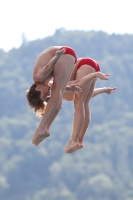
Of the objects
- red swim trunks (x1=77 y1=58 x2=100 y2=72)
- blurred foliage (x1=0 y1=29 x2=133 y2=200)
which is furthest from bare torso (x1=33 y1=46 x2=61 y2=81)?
blurred foliage (x1=0 y1=29 x2=133 y2=200)

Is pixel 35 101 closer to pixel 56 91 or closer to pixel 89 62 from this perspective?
pixel 56 91

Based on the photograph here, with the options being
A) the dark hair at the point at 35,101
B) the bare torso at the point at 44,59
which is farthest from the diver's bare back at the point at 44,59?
the dark hair at the point at 35,101

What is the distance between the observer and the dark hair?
41.2 ft

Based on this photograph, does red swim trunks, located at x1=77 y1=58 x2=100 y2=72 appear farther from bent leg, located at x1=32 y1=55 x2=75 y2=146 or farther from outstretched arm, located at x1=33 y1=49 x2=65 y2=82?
outstretched arm, located at x1=33 y1=49 x2=65 y2=82

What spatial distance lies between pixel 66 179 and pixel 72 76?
92399 millimetres

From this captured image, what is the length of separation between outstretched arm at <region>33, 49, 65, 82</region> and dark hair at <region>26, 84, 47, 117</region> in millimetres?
277

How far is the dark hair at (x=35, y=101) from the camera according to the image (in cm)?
1255

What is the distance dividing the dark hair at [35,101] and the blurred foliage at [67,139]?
3350 inches

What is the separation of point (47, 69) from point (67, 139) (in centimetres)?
9884

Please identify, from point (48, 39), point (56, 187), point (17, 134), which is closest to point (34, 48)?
point (48, 39)

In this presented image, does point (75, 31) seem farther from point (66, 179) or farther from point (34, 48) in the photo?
point (66, 179)

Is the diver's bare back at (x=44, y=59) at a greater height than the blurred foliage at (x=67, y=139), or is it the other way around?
Result: the diver's bare back at (x=44, y=59)

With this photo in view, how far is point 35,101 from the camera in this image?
1267cm

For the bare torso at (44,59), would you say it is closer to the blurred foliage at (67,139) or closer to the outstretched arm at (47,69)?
the outstretched arm at (47,69)
